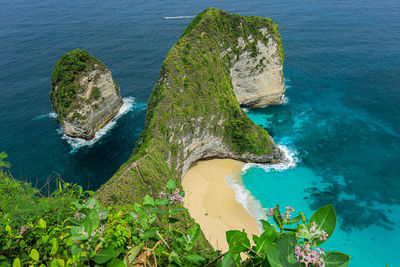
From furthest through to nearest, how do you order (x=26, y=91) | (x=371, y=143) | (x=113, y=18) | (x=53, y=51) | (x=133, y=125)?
(x=113, y=18) → (x=53, y=51) → (x=26, y=91) → (x=133, y=125) → (x=371, y=143)

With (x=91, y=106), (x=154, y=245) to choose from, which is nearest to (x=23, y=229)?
(x=154, y=245)

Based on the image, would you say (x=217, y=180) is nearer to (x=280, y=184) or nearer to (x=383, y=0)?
(x=280, y=184)

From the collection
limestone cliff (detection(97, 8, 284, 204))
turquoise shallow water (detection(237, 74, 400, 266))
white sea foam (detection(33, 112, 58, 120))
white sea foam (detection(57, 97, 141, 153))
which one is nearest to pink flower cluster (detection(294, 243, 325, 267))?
limestone cliff (detection(97, 8, 284, 204))

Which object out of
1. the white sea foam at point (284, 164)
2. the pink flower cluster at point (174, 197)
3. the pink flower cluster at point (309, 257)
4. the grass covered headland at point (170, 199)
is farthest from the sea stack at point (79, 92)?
the pink flower cluster at point (309, 257)

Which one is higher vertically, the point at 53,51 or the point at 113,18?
the point at 113,18

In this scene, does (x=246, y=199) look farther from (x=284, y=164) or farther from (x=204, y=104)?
(x=204, y=104)

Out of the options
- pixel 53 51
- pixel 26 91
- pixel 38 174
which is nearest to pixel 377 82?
pixel 38 174
